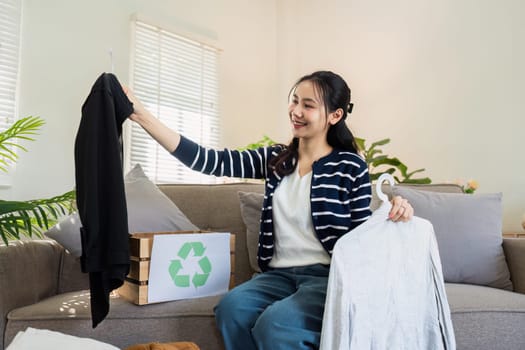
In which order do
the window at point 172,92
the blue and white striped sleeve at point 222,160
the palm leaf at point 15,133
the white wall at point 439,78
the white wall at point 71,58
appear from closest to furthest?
the blue and white striped sleeve at point 222,160 < the palm leaf at point 15,133 < the white wall at point 71,58 < the white wall at point 439,78 < the window at point 172,92

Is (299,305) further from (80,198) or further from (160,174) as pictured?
(160,174)

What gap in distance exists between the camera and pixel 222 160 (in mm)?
1585

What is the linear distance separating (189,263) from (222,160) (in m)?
0.35

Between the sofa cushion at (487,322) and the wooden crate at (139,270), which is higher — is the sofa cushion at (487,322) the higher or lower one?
the lower one

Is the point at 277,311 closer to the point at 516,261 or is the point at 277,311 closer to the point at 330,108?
the point at 330,108

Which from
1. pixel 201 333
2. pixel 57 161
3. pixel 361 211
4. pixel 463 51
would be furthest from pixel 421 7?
pixel 201 333

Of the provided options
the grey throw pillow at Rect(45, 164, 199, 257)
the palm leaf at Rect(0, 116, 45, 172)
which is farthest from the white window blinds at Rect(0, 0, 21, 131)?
the grey throw pillow at Rect(45, 164, 199, 257)

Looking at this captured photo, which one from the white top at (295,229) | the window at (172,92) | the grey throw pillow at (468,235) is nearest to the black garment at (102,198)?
the white top at (295,229)

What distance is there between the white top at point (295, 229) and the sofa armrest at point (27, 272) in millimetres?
764

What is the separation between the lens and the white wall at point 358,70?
109 inches

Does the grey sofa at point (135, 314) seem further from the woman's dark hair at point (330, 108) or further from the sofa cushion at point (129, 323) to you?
the woman's dark hair at point (330, 108)

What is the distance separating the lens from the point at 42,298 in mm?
1573

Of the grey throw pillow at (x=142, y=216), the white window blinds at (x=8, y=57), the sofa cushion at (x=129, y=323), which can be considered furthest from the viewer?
the white window blinds at (x=8, y=57)

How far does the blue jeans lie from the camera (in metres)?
1.15
